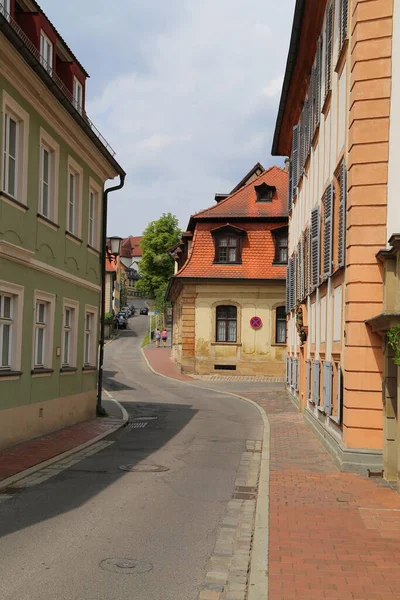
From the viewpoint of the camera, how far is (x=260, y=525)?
26.9 feet

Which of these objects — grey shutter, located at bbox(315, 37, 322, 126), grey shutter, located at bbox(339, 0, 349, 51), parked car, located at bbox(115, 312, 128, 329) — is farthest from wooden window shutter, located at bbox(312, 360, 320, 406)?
parked car, located at bbox(115, 312, 128, 329)

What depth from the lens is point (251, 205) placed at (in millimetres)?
41469

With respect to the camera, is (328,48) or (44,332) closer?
(328,48)

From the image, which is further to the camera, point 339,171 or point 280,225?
point 280,225

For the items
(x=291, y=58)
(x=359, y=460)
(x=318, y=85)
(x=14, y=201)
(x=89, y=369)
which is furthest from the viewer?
(x=89, y=369)

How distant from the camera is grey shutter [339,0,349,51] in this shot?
1330 cm

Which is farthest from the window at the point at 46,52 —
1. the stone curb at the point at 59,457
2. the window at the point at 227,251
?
the window at the point at 227,251

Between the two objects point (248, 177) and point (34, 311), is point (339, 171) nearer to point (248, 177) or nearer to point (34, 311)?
point (34, 311)

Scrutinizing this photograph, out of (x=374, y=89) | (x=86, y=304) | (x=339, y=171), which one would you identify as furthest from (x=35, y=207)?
(x=374, y=89)

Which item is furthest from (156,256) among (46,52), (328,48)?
(328,48)

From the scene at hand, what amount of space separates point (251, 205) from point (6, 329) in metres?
28.3

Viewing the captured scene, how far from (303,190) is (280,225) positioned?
18.8 m

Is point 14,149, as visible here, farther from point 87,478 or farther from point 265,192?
point 265,192

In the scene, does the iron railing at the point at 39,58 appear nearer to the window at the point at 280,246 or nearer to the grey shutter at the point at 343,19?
the grey shutter at the point at 343,19
